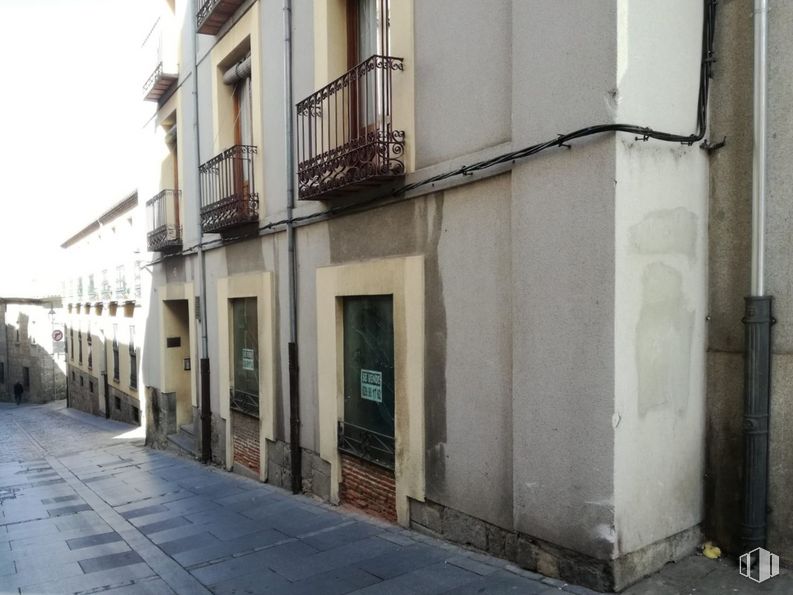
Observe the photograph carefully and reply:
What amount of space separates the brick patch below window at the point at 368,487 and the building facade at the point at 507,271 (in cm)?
3

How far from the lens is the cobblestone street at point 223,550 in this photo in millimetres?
4305

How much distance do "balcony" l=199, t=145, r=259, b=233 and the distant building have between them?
29.9 m

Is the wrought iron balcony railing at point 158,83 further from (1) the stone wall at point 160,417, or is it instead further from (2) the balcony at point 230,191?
(1) the stone wall at point 160,417

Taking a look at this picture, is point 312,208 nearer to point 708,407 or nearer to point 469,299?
point 469,299

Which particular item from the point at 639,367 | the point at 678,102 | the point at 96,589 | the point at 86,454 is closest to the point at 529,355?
the point at 639,367

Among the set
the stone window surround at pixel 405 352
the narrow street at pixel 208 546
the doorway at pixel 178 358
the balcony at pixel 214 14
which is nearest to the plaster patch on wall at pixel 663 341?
the narrow street at pixel 208 546

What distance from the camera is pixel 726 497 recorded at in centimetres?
412

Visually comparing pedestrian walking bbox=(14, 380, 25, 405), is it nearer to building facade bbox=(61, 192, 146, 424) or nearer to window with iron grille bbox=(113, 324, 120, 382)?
building facade bbox=(61, 192, 146, 424)

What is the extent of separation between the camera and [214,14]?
30.7ft

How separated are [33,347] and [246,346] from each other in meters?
33.4

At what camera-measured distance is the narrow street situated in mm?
4617

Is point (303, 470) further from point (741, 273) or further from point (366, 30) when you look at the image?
point (741, 273)

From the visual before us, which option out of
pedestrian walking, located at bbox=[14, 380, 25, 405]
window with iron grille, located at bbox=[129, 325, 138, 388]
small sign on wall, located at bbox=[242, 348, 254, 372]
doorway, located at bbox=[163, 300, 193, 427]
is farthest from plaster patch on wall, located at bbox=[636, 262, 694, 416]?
pedestrian walking, located at bbox=[14, 380, 25, 405]

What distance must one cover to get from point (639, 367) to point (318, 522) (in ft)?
12.2
